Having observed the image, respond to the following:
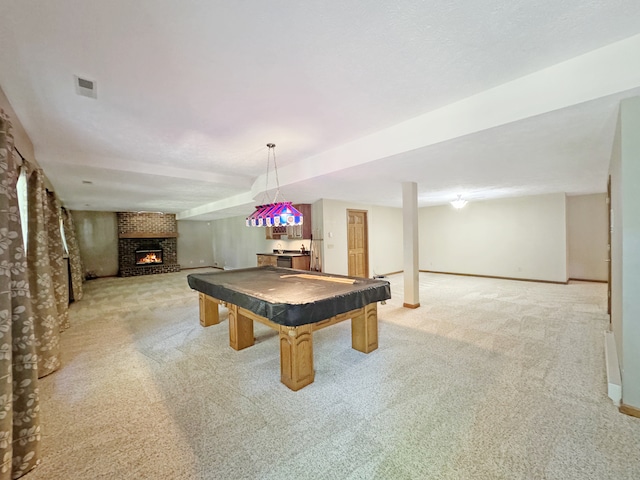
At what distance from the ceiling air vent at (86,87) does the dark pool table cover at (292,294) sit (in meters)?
2.12

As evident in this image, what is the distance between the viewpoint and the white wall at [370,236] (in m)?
6.98

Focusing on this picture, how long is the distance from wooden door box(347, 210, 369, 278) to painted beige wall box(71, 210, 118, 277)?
8408mm

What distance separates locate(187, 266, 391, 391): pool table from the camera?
2375 millimetres

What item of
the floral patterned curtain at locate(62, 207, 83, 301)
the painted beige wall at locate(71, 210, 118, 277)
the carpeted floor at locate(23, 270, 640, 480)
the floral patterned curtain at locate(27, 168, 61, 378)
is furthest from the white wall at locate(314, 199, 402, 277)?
the painted beige wall at locate(71, 210, 118, 277)

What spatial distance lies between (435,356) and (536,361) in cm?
98

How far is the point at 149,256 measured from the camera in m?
10.3

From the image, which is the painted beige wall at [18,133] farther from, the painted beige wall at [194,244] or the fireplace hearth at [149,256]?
the painted beige wall at [194,244]

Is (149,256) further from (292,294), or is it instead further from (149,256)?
(292,294)

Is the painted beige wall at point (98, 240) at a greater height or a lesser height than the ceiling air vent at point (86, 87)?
lesser

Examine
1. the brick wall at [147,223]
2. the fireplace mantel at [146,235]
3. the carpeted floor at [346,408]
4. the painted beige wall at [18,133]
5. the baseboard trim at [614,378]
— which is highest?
the painted beige wall at [18,133]

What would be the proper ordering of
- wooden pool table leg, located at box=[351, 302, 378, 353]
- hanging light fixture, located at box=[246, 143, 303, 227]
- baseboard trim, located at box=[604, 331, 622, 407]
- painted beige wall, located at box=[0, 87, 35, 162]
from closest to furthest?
baseboard trim, located at box=[604, 331, 622, 407] → painted beige wall, located at box=[0, 87, 35, 162] → wooden pool table leg, located at box=[351, 302, 378, 353] → hanging light fixture, located at box=[246, 143, 303, 227]

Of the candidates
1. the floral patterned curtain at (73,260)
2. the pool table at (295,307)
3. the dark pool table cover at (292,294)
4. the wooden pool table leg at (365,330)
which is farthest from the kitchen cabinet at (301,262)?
the floral patterned curtain at (73,260)

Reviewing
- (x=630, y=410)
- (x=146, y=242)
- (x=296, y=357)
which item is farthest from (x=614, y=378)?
(x=146, y=242)

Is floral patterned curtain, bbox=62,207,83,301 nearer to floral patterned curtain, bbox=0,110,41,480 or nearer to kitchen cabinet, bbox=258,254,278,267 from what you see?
kitchen cabinet, bbox=258,254,278,267
